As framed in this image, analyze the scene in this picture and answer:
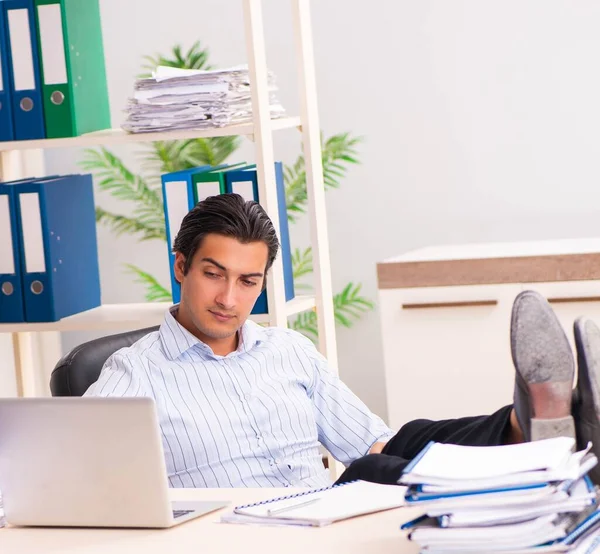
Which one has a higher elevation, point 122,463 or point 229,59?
point 229,59

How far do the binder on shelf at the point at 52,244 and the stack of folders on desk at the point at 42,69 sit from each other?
172 mm

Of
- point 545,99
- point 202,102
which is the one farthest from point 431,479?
point 545,99

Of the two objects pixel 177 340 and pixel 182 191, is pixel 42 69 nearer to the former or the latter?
pixel 182 191

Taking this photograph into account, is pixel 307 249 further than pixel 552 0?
Yes

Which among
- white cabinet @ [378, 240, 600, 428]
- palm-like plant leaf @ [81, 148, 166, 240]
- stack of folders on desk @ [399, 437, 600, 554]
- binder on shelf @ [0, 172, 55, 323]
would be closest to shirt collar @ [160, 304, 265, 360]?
stack of folders on desk @ [399, 437, 600, 554]

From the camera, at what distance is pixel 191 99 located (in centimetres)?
315

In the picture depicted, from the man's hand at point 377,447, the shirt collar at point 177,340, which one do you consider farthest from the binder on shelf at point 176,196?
the man's hand at point 377,447

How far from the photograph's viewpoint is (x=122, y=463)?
171cm

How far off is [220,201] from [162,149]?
2024mm

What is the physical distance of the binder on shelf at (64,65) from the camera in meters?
3.28

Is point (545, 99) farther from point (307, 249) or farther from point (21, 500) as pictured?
point (21, 500)

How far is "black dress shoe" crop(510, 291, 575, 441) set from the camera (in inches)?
65.5

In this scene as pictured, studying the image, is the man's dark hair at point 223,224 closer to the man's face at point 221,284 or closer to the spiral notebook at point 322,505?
the man's face at point 221,284

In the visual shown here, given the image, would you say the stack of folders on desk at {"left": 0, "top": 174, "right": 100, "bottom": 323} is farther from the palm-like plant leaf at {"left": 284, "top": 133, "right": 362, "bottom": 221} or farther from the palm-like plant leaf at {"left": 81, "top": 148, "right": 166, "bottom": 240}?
the palm-like plant leaf at {"left": 284, "top": 133, "right": 362, "bottom": 221}
